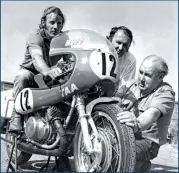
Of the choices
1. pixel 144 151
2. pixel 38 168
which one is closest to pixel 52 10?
pixel 144 151

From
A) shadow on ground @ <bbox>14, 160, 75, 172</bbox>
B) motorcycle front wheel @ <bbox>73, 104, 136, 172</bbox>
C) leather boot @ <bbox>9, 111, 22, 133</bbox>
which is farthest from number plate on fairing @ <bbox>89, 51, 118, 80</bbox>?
shadow on ground @ <bbox>14, 160, 75, 172</bbox>

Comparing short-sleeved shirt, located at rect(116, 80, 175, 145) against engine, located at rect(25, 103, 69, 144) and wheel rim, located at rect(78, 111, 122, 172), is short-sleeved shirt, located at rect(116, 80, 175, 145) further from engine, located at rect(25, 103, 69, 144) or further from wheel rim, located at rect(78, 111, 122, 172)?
engine, located at rect(25, 103, 69, 144)

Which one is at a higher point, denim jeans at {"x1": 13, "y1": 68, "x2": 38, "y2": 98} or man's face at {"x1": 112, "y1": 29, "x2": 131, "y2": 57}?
man's face at {"x1": 112, "y1": 29, "x2": 131, "y2": 57}

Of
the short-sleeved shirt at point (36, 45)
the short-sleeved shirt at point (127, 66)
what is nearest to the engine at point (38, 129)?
the short-sleeved shirt at point (36, 45)

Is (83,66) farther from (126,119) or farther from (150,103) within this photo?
(150,103)

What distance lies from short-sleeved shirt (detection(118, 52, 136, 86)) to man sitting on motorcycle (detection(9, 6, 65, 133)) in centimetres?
86

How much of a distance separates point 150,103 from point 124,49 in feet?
3.35

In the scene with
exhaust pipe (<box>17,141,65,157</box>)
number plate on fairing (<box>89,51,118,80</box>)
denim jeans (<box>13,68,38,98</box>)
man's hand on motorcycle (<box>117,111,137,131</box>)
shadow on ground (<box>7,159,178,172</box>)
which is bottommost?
shadow on ground (<box>7,159,178,172</box>)

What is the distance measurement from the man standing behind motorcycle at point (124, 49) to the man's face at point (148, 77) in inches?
19.9

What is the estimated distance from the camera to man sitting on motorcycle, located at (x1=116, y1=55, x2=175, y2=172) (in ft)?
9.95

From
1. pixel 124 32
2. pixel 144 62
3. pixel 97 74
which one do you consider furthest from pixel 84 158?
pixel 124 32

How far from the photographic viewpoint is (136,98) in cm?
327

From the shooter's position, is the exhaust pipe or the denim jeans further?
the denim jeans

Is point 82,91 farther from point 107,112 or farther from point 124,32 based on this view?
point 124,32
